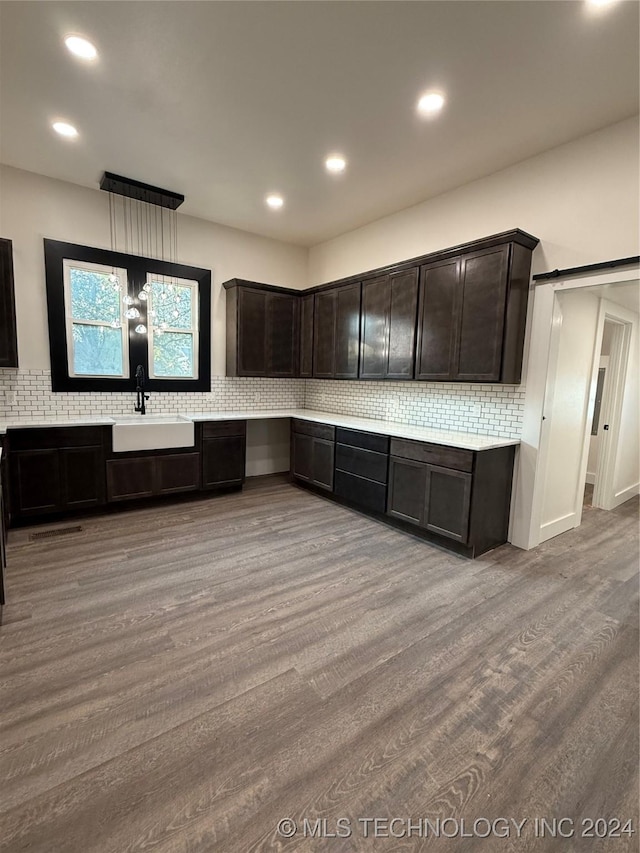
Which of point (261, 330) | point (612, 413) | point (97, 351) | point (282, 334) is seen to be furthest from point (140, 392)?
point (612, 413)

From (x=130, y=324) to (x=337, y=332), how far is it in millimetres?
2356

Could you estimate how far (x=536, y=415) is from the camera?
10.9 ft

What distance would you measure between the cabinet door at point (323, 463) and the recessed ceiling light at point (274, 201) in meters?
2.62

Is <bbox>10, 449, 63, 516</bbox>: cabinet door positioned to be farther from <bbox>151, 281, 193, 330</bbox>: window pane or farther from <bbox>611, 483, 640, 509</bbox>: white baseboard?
<bbox>611, 483, 640, 509</bbox>: white baseboard

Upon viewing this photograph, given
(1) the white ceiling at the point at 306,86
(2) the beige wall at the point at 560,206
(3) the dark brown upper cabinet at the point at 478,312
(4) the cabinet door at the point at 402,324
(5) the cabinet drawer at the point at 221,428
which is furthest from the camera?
(5) the cabinet drawer at the point at 221,428

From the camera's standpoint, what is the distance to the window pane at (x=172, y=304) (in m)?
4.61

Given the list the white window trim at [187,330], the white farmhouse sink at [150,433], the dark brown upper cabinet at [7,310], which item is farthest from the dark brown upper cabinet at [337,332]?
the dark brown upper cabinet at [7,310]

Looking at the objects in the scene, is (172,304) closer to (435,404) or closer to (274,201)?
(274,201)

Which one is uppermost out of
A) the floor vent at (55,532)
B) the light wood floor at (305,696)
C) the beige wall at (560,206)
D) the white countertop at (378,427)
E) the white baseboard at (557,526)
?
the beige wall at (560,206)

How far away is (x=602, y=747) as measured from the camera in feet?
5.34

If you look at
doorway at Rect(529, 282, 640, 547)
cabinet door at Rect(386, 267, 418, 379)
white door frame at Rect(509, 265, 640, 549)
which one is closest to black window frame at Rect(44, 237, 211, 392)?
cabinet door at Rect(386, 267, 418, 379)

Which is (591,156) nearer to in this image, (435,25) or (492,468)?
(435,25)

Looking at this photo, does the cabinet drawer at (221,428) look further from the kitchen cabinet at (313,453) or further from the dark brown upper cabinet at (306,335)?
the dark brown upper cabinet at (306,335)

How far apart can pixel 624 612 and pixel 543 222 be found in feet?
9.57
